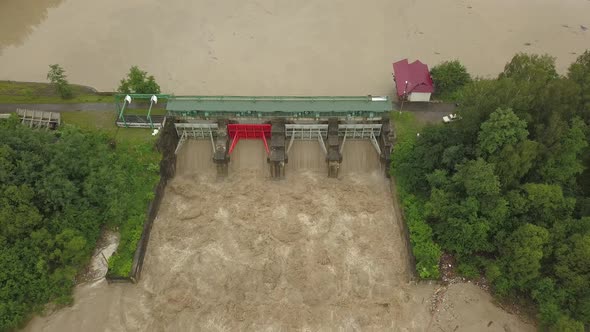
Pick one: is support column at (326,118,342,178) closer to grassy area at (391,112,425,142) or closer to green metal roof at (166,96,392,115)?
green metal roof at (166,96,392,115)

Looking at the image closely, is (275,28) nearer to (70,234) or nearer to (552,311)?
(70,234)

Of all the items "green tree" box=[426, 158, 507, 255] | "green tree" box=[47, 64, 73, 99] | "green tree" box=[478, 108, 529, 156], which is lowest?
"green tree" box=[426, 158, 507, 255]

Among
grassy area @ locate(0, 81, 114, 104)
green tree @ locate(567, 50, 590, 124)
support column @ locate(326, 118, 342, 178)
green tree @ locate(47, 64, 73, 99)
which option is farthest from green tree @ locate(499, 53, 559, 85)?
green tree @ locate(47, 64, 73, 99)

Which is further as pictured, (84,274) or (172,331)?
(84,274)

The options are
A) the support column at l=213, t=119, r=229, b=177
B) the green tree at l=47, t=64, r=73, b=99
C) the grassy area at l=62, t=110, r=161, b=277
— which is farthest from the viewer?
the green tree at l=47, t=64, r=73, b=99

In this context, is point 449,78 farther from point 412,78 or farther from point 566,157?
point 566,157

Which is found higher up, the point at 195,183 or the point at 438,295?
the point at 195,183

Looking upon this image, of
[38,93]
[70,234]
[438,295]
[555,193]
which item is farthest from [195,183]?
[555,193]
